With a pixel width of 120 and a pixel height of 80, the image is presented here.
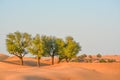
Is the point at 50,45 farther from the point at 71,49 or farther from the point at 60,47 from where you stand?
the point at 71,49

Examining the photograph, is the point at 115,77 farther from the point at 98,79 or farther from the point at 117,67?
the point at 117,67

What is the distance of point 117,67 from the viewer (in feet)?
126

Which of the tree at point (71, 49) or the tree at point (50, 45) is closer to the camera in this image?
the tree at point (50, 45)

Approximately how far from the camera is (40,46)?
52.0 metres

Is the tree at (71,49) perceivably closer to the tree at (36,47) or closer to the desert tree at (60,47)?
the desert tree at (60,47)

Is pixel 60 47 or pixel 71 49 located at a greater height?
pixel 60 47

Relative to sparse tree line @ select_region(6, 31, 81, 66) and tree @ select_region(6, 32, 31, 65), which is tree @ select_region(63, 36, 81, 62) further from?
tree @ select_region(6, 32, 31, 65)

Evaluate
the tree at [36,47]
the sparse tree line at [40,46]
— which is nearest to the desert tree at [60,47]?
the sparse tree line at [40,46]

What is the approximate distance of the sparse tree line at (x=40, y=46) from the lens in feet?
170

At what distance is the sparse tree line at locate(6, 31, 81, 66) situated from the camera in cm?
5178

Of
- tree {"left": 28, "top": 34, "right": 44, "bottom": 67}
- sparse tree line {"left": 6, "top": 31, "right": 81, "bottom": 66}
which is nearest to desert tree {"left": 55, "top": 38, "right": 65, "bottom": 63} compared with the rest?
sparse tree line {"left": 6, "top": 31, "right": 81, "bottom": 66}

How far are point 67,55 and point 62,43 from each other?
2426 millimetres

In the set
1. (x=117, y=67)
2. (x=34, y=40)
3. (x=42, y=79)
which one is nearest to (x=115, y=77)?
(x=117, y=67)

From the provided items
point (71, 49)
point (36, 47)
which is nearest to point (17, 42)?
point (36, 47)
